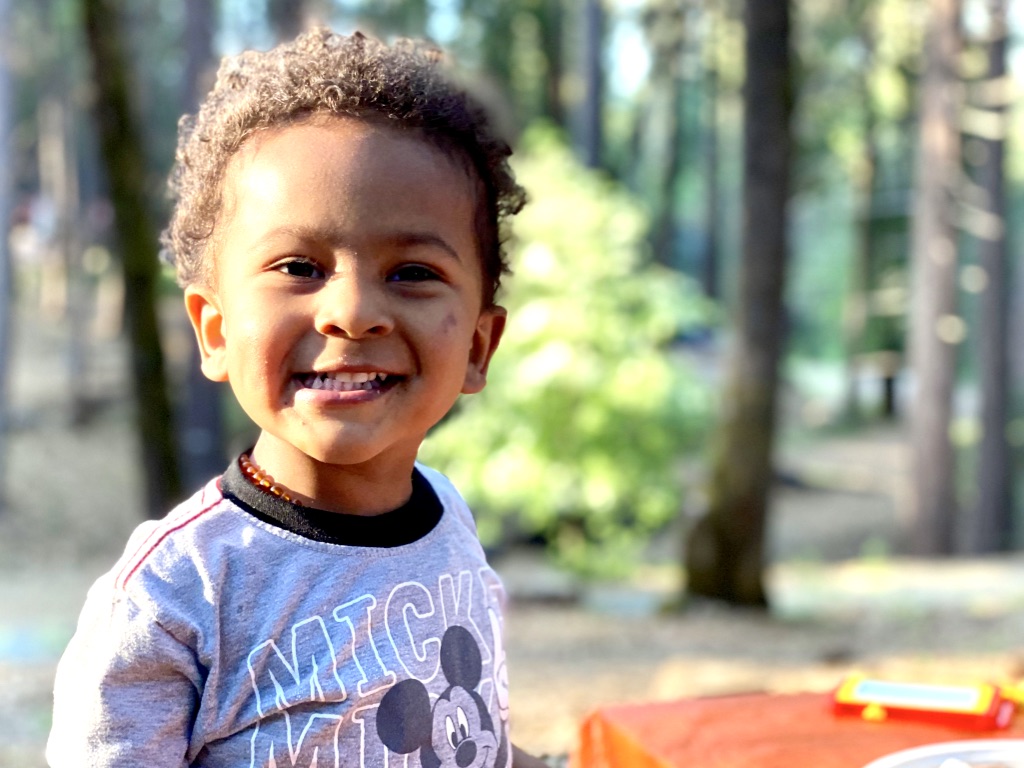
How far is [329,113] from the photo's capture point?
1.52 m

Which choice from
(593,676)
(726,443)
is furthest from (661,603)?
(593,676)

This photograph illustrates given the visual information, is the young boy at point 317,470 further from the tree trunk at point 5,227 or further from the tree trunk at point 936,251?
the tree trunk at point 936,251

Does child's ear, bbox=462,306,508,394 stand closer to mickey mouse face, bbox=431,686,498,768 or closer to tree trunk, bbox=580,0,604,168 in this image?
mickey mouse face, bbox=431,686,498,768

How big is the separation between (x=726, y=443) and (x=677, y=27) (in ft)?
50.0

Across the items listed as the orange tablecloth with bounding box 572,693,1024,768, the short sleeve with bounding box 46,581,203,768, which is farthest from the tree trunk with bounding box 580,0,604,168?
the short sleeve with bounding box 46,581,203,768

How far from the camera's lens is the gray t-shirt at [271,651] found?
1.32 meters

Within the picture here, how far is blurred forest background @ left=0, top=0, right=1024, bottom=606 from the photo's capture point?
813 centimetres

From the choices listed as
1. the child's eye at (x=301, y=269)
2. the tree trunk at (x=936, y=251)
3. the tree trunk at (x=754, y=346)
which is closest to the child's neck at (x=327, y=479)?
the child's eye at (x=301, y=269)

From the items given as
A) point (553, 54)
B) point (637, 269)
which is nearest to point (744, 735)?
point (637, 269)

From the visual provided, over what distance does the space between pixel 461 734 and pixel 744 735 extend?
22.2 inches

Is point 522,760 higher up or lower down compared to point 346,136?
lower down

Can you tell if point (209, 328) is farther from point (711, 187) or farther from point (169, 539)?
point (711, 187)

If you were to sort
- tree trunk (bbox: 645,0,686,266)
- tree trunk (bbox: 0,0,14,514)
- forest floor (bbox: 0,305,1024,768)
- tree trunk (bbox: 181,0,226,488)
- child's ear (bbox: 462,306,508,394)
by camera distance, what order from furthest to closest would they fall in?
tree trunk (bbox: 645,0,686,266) → tree trunk (bbox: 181,0,226,488) → tree trunk (bbox: 0,0,14,514) → forest floor (bbox: 0,305,1024,768) → child's ear (bbox: 462,306,508,394)

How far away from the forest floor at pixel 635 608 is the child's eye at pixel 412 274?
4.37 ft
